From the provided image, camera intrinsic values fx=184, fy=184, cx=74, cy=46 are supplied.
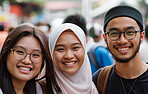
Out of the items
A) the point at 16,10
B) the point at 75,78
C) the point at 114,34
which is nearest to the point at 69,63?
the point at 75,78

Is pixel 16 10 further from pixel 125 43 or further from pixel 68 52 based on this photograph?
pixel 125 43

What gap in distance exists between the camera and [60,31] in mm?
2553

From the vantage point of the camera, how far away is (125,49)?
225 cm

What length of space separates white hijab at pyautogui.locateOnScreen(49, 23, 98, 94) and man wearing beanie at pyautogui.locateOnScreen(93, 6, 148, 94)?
24cm

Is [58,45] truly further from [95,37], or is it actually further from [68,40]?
[95,37]

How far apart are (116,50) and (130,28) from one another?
1.04 ft

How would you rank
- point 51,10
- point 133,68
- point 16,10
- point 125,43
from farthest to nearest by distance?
1. point 51,10
2. point 16,10
3. point 133,68
4. point 125,43

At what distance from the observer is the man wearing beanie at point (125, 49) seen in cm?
225

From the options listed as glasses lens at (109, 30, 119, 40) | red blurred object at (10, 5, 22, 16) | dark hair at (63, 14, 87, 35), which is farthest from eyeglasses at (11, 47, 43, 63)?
red blurred object at (10, 5, 22, 16)

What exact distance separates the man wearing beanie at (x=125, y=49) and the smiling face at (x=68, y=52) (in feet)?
1.39

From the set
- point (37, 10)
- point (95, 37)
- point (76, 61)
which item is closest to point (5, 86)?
point (76, 61)

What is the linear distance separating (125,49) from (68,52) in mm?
735

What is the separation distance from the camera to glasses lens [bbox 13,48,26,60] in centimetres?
211

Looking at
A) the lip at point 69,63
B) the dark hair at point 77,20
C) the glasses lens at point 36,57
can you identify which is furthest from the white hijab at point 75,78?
the dark hair at point 77,20
